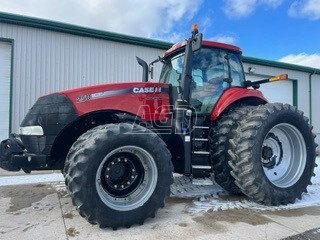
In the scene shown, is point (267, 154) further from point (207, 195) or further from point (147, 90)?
point (147, 90)

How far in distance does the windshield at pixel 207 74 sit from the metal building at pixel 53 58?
3732 millimetres

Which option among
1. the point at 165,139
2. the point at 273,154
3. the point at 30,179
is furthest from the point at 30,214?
the point at 273,154

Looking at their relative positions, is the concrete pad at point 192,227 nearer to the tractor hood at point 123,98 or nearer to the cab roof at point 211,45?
the tractor hood at point 123,98

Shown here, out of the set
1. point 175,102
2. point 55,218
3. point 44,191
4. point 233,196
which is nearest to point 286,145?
point 233,196

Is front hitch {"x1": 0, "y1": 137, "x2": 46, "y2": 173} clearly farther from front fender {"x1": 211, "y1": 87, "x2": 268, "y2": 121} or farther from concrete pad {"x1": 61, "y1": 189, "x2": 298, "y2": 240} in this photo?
front fender {"x1": 211, "y1": 87, "x2": 268, "y2": 121}

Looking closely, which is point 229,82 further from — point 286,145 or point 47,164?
point 47,164

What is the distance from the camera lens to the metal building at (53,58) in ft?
32.8

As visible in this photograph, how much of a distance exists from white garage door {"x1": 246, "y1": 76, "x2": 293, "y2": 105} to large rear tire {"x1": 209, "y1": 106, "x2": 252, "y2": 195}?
11.8 metres

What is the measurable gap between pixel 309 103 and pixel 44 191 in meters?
15.3

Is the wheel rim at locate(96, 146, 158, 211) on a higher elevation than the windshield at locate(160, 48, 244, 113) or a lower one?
lower

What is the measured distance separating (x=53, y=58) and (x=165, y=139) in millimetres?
7267

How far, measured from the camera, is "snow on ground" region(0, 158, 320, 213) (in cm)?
453

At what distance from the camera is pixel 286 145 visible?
17.4ft

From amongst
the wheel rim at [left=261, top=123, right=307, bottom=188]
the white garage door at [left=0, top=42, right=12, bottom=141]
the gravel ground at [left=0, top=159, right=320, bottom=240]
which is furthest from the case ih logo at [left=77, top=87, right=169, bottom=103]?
the white garage door at [left=0, top=42, right=12, bottom=141]
